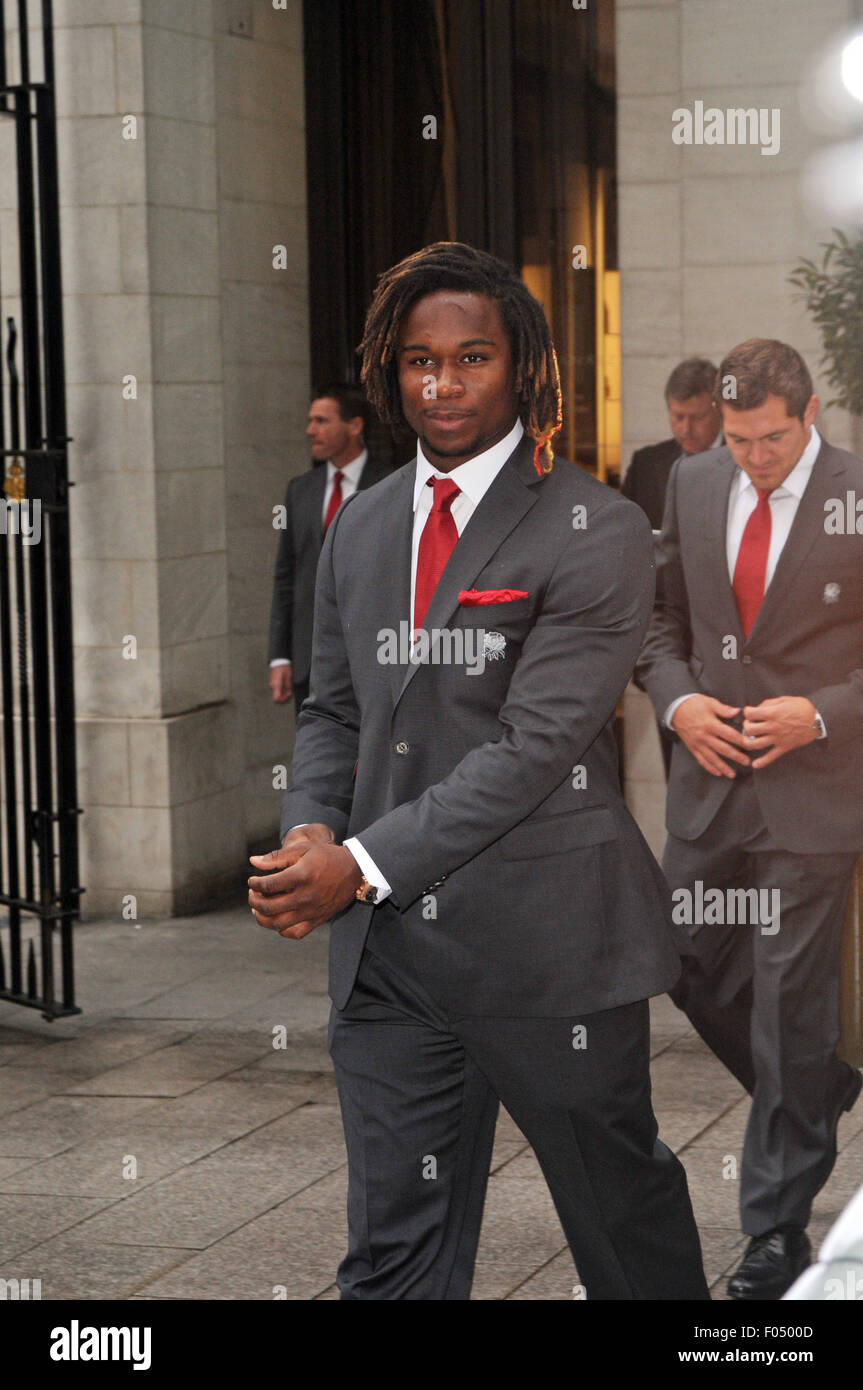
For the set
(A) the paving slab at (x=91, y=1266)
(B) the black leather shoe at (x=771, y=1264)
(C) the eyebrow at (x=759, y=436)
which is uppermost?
(C) the eyebrow at (x=759, y=436)

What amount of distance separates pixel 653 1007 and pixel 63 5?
4.78m

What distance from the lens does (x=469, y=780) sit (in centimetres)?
328

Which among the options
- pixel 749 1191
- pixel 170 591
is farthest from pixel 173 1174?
pixel 170 591

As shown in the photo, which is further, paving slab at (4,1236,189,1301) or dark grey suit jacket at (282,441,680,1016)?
paving slab at (4,1236,189,1301)

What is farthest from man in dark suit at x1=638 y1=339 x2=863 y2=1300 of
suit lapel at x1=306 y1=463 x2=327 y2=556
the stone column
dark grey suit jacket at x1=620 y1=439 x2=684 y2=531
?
the stone column

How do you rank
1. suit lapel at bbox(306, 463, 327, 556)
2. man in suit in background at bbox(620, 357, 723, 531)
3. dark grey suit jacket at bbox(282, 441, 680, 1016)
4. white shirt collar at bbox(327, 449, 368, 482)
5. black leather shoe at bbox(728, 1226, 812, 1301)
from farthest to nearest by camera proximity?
white shirt collar at bbox(327, 449, 368, 482) < suit lapel at bbox(306, 463, 327, 556) < man in suit in background at bbox(620, 357, 723, 531) < black leather shoe at bbox(728, 1226, 812, 1301) < dark grey suit jacket at bbox(282, 441, 680, 1016)

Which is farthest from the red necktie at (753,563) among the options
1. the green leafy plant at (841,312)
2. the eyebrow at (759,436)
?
the green leafy plant at (841,312)

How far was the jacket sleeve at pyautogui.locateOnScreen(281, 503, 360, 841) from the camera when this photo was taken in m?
3.63

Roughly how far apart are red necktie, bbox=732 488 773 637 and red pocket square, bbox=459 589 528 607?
5.48 ft

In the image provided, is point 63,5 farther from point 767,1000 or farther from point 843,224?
point 767,1000

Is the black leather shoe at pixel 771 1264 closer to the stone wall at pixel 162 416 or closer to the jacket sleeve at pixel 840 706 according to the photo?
the jacket sleeve at pixel 840 706

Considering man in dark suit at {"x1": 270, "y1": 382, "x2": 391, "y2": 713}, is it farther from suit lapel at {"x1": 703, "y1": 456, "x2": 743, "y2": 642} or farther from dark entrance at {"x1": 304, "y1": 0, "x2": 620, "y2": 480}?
suit lapel at {"x1": 703, "y1": 456, "x2": 743, "y2": 642}

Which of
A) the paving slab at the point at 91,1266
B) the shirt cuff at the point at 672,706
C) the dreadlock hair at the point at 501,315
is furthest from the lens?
the shirt cuff at the point at 672,706

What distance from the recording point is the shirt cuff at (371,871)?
3.29 meters
